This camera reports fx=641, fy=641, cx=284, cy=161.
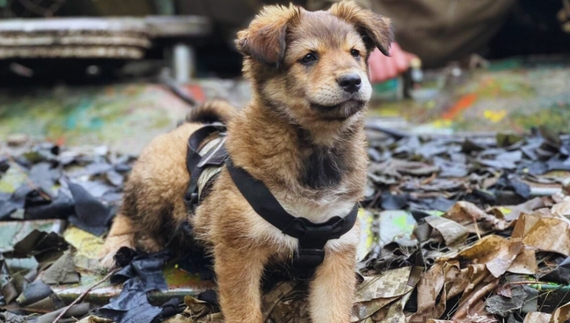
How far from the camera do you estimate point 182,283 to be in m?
3.29

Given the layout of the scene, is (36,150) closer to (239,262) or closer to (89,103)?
(89,103)

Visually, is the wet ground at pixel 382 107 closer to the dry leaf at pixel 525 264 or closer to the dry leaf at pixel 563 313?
the dry leaf at pixel 525 264

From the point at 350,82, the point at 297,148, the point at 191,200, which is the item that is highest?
the point at 350,82

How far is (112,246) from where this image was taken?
12.0 feet

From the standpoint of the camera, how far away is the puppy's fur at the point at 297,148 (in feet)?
9.03

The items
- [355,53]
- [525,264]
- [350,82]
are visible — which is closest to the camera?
[350,82]

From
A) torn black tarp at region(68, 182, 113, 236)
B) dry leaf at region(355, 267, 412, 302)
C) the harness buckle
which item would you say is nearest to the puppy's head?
the harness buckle

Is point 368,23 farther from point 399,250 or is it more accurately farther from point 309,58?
point 399,250

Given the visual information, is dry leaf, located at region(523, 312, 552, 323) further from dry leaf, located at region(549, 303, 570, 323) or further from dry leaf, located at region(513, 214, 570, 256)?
dry leaf, located at region(513, 214, 570, 256)

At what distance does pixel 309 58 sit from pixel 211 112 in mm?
1429

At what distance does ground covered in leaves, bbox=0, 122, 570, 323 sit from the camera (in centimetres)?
299

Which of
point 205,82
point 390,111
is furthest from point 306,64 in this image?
point 205,82

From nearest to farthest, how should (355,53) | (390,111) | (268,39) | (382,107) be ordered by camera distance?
1. (268,39)
2. (355,53)
3. (390,111)
4. (382,107)

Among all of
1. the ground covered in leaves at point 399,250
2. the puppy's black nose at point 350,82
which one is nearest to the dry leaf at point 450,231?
the ground covered in leaves at point 399,250
